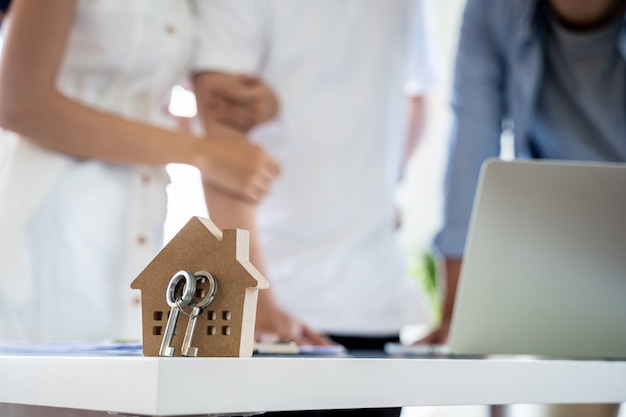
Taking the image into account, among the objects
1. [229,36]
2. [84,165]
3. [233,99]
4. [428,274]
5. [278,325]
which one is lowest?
[278,325]

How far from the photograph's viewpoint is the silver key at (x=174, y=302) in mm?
562

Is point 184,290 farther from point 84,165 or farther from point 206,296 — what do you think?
point 84,165

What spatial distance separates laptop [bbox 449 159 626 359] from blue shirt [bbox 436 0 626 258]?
0.76 m

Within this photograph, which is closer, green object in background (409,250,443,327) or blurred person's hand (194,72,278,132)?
blurred person's hand (194,72,278,132)

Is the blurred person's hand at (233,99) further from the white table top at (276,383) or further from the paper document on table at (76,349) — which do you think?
the white table top at (276,383)

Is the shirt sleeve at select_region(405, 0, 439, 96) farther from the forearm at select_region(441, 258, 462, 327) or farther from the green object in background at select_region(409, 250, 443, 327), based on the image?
the green object in background at select_region(409, 250, 443, 327)

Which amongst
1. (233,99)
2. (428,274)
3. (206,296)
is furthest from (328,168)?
(428,274)

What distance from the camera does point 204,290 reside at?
1.90 feet

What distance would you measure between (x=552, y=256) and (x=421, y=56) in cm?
105

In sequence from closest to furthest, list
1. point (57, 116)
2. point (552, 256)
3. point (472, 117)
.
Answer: point (552, 256) → point (57, 116) → point (472, 117)

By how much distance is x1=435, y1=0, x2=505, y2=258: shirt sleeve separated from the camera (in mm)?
1639

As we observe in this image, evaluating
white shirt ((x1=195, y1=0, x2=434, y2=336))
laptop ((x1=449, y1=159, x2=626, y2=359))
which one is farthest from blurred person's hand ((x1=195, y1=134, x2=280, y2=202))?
laptop ((x1=449, y1=159, x2=626, y2=359))

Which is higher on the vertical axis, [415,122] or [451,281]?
[415,122]

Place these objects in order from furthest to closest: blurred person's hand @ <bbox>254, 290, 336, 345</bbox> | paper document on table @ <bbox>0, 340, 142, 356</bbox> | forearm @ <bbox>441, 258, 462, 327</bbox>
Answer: forearm @ <bbox>441, 258, 462, 327</bbox> < blurred person's hand @ <bbox>254, 290, 336, 345</bbox> < paper document on table @ <bbox>0, 340, 142, 356</bbox>
